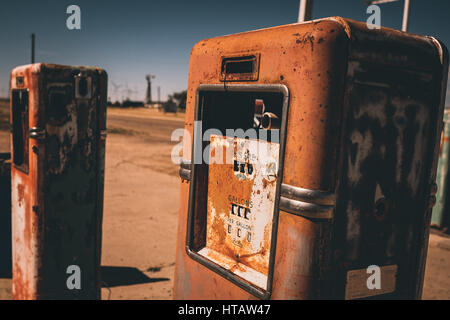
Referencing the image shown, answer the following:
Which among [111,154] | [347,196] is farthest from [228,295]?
[111,154]

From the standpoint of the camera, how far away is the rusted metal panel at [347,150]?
1459 mm

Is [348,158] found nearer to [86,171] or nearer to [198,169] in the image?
[198,169]

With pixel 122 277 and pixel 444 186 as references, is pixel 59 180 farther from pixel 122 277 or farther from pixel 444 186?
pixel 444 186

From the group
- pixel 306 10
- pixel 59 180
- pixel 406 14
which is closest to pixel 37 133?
pixel 59 180

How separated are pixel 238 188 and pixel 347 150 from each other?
0.65 metres

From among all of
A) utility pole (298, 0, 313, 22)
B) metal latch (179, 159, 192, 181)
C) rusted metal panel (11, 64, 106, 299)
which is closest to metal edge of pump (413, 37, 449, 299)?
metal latch (179, 159, 192, 181)

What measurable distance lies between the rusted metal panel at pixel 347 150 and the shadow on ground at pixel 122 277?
220cm

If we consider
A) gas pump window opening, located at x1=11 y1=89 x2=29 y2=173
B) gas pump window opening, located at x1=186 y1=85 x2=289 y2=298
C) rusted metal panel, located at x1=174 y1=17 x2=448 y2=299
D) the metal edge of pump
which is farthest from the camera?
gas pump window opening, located at x1=11 y1=89 x2=29 y2=173

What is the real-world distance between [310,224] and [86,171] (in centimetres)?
196

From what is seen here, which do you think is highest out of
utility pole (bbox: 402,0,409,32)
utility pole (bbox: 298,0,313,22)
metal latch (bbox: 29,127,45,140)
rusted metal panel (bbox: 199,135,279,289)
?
utility pole (bbox: 402,0,409,32)

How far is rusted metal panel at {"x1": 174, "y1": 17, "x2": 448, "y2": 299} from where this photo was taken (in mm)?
1459

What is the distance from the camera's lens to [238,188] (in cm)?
197

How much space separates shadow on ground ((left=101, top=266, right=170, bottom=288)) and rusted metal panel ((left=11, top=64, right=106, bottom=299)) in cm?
72

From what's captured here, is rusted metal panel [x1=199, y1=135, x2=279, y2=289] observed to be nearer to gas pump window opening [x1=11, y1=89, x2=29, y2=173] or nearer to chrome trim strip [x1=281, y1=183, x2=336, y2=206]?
chrome trim strip [x1=281, y1=183, x2=336, y2=206]
